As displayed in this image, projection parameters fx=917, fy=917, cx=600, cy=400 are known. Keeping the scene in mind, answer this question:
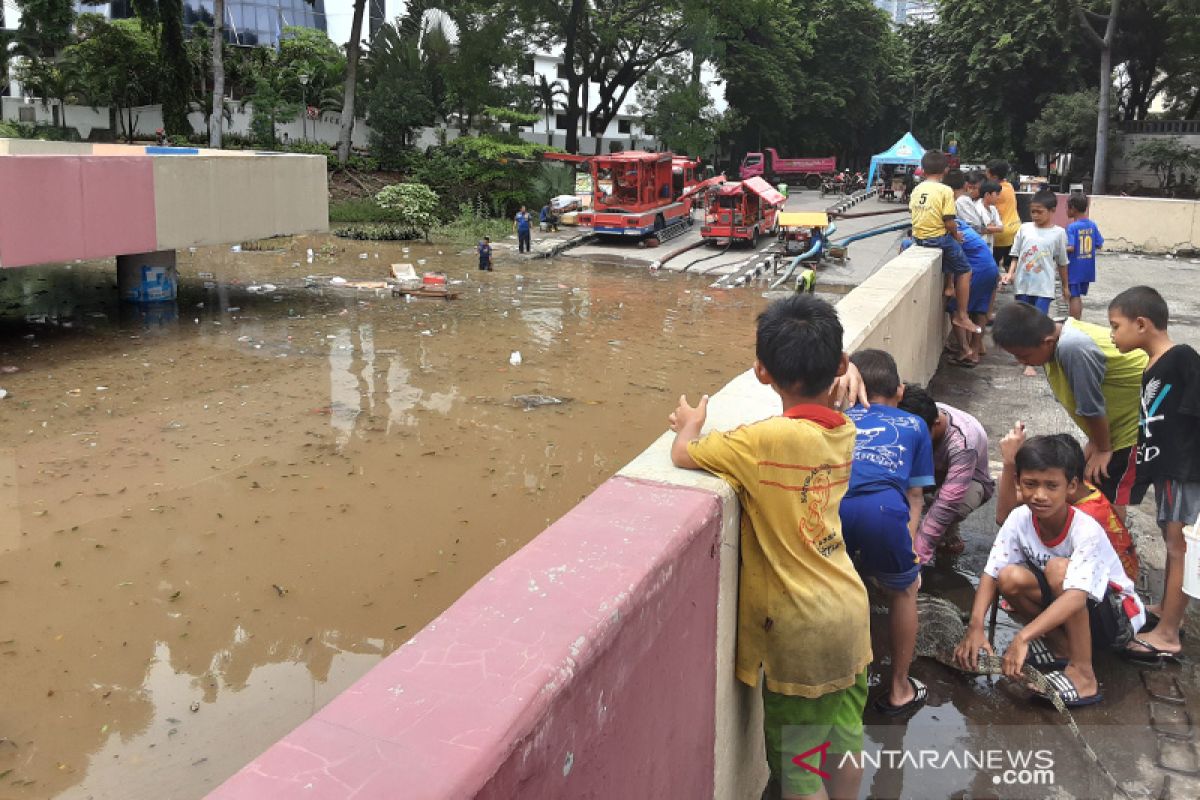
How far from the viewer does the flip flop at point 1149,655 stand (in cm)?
336

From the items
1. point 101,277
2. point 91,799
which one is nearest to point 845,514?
point 91,799

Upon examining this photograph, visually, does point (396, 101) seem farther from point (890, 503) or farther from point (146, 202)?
point (890, 503)

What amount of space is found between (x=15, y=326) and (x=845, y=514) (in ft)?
39.5

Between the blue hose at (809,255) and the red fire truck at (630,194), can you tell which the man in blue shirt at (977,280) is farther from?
the red fire truck at (630,194)

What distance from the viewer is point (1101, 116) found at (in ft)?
73.5

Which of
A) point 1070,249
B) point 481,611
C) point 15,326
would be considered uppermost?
point 1070,249

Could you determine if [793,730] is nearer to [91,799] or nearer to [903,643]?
[903,643]

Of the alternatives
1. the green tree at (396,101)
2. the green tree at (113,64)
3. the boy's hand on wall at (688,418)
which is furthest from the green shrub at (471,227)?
the boy's hand on wall at (688,418)

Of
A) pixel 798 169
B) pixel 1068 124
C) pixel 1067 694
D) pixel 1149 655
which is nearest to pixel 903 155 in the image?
pixel 1068 124

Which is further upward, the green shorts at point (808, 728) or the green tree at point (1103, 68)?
the green tree at point (1103, 68)

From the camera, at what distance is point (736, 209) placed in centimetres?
2130

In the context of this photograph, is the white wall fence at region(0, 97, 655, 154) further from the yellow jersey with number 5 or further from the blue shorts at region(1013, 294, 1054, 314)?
the blue shorts at region(1013, 294, 1054, 314)

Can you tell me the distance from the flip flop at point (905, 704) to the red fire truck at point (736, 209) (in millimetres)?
18665

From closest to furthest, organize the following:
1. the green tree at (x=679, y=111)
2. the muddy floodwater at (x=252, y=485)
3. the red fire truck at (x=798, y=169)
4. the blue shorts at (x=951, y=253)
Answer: the muddy floodwater at (x=252, y=485)
the blue shorts at (x=951, y=253)
the green tree at (x=679, y=111)
the red fire truck at (x=798, y=169)
